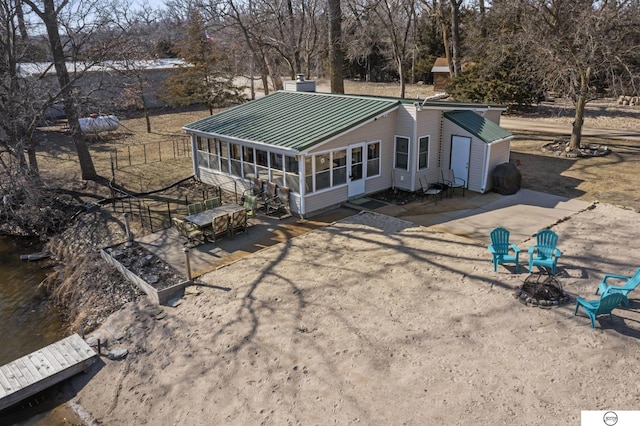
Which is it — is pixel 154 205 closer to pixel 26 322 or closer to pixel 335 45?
pixel 26 322

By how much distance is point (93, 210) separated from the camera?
16.5 meters

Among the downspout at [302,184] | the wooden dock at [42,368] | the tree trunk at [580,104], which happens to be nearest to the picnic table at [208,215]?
the downspout at [302,184]

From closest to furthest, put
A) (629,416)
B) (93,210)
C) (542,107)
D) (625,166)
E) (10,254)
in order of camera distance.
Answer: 1. (629,416)
2. (10,254)
3. (93,210)
4. (625,166)
5. (542,107)

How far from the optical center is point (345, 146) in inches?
598

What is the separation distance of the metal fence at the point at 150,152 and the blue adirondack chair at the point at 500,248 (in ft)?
55.3

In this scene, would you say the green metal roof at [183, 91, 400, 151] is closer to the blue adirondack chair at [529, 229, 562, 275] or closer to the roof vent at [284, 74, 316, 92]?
the roof vent at [284, 74, 316, 92]

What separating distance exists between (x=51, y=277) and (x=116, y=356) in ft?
17.8

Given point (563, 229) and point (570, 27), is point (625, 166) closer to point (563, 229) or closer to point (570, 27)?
point (570, 27)

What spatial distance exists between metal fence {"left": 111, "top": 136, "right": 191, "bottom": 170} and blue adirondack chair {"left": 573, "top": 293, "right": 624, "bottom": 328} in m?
19.4

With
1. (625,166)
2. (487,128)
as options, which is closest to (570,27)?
(625,166)

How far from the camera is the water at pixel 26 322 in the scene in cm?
855

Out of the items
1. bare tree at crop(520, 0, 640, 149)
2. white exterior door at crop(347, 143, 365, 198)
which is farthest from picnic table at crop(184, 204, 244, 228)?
bare tree at crop(520, 0, 640, 149)

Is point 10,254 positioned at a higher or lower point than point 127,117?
lower

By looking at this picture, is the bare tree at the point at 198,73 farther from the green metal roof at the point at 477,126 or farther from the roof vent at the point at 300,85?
the green metal roof at the point at 477,126
